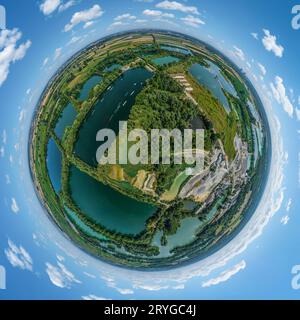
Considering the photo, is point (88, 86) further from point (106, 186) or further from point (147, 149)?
point (106, 186)

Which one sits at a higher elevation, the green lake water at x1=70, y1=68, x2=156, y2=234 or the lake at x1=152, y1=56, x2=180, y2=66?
the lake at x1=152, y1=56, x2=180, y2=66

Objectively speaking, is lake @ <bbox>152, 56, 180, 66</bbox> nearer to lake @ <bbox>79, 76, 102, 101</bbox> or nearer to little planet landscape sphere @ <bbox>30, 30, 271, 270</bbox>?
little planet landscape sphere @ <bbox>30, 30, 271, 270</bbox>

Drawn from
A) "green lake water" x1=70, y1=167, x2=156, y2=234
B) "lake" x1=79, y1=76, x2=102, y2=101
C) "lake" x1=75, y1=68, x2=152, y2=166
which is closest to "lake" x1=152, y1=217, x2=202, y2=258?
"green lake water" x1=70, y1=167, x2=156, y2=234

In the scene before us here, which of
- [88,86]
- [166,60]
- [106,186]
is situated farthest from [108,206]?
[166,60]

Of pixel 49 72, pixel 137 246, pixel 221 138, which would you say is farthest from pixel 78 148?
pixel 221 138

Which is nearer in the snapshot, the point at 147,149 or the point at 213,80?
the point at 147,149

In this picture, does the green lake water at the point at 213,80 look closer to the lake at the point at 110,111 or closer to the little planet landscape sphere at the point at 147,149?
the little planet landscape sphere at the point at 147,149

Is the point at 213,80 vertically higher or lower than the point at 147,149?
higher

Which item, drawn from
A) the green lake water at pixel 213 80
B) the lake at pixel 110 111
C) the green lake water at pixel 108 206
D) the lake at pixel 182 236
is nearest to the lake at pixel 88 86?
the lake at pixel 110 111
